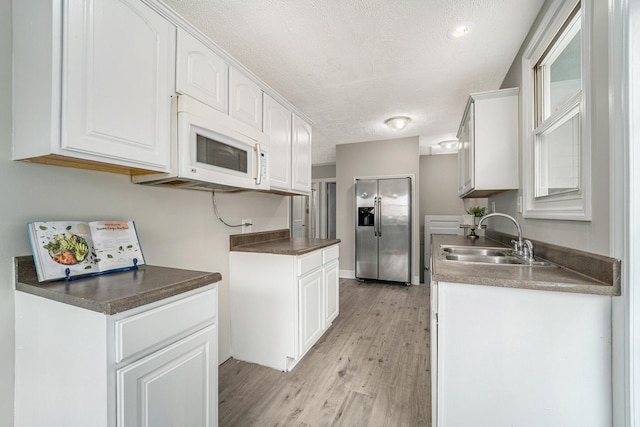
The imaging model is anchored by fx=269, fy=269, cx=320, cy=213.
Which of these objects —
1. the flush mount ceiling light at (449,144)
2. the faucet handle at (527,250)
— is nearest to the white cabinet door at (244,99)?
the faucet handle at (527,250)

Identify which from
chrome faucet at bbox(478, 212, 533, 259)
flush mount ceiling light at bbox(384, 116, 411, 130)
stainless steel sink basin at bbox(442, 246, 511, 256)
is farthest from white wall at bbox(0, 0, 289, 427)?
flush mount ceiling light at bbox(384, 116, 411, 130)

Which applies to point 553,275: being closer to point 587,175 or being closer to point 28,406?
point 587,175

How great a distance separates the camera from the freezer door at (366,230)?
4402 millimetres

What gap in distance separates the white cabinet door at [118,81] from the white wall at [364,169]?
11.9ft

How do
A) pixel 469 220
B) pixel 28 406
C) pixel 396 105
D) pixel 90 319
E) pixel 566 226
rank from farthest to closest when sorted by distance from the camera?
pixel 469 220 → pixel 396 105 → pixel 566 226 → pixel 28 406 → pixel 90 319

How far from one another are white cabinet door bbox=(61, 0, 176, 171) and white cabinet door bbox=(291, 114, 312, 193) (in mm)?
1272

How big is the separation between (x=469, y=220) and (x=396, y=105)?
2.70 m

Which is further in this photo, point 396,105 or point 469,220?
point 469,220

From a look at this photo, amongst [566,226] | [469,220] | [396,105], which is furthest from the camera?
[469,220]

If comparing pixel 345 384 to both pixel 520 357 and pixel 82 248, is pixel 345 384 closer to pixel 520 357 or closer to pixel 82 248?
pixel 520 357

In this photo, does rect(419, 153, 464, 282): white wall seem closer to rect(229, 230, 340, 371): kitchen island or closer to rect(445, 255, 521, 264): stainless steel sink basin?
rect(445, 255, 521, 264): stainless steel sink basin

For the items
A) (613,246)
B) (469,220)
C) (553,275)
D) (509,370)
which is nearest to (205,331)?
(509,370)

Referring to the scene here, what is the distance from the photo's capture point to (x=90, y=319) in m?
0.87

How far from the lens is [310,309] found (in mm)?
2217
